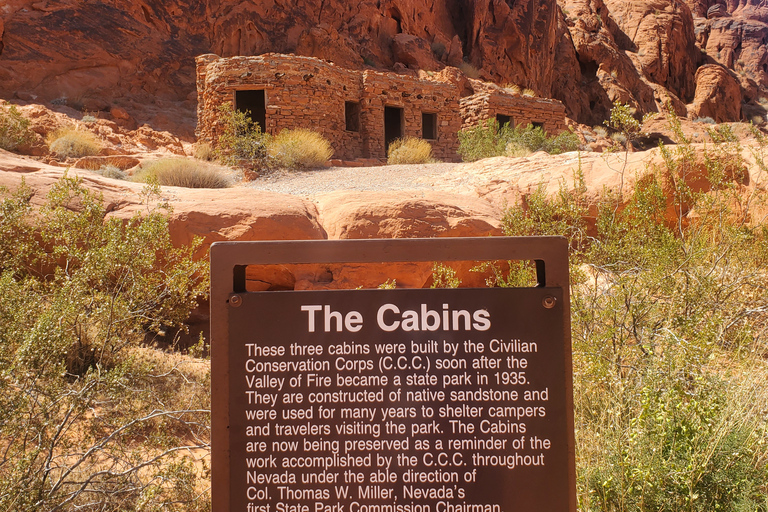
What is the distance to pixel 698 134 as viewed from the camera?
88.8 ft

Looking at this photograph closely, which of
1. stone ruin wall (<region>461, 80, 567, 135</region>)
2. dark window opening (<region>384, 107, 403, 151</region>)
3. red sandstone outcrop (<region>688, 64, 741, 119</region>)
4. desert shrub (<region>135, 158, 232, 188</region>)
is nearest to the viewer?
desert shrub (<region>135, 158, 232, 188</region>)

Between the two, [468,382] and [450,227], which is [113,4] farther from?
[468,382]

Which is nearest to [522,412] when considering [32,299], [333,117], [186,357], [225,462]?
[225,462]

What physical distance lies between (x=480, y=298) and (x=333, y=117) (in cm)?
1538

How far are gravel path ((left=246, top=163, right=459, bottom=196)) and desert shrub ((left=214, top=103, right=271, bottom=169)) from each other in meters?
A: 1.09

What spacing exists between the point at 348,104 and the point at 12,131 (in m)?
9.95

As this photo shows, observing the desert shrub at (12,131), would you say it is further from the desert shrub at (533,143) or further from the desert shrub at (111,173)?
the desert shrub at (533,143)

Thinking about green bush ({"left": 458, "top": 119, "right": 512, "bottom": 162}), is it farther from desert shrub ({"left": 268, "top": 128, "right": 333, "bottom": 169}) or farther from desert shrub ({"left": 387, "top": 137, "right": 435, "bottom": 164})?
desert shrub ({"left": 268, "top": 128, "right": 333, "bottom": 169})

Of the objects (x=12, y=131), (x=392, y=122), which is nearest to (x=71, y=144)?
(x=12, y=131)

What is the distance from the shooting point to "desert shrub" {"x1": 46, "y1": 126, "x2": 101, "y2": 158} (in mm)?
14195

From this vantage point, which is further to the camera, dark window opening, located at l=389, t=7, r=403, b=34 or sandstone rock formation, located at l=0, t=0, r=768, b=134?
dark window opening, located at l=389, t=7, r=403, b=34

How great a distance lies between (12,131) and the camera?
1353 centimetres

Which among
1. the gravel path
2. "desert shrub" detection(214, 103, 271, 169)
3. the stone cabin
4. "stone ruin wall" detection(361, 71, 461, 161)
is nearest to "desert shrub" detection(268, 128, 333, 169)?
"desert shrub" detection(214, 103, 271, 169)

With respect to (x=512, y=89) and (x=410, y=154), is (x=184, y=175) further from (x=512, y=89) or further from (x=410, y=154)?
(x=512, y=89)
